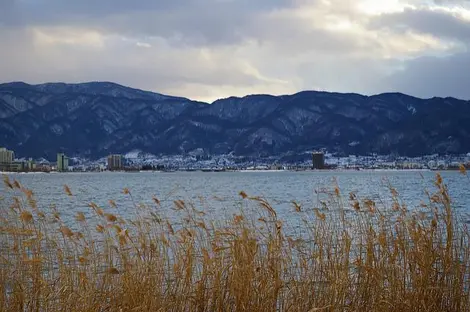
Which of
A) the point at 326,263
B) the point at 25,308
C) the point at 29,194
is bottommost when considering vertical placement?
the point at 25,308

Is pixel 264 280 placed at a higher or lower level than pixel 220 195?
higher

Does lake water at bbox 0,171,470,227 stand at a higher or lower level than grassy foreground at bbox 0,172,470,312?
lower

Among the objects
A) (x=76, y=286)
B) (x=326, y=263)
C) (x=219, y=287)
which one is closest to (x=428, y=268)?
(x=326, y=263)

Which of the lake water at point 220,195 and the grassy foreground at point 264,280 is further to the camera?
the lake water at point 220,195

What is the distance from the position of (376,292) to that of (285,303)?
5.13ft

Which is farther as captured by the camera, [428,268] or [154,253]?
[154,253]

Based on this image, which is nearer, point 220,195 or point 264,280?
point 264,280

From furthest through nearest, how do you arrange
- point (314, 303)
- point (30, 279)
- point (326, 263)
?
point (30, 279) < point (326, 263) < point (314, 303)

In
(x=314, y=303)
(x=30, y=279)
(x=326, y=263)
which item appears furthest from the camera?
(x=30, y=279)

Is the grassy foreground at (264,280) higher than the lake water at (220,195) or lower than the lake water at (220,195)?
higher

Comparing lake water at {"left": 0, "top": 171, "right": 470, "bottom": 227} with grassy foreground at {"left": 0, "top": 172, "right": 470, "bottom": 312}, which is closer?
grassy foreground at {"left": 0, "top": 172, "right": 470, "bottom": 312}

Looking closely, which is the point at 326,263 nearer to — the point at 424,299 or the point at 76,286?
the point at 424,299

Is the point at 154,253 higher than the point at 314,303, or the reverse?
the point at 154,253

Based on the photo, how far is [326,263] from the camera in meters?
Result: 10.6
